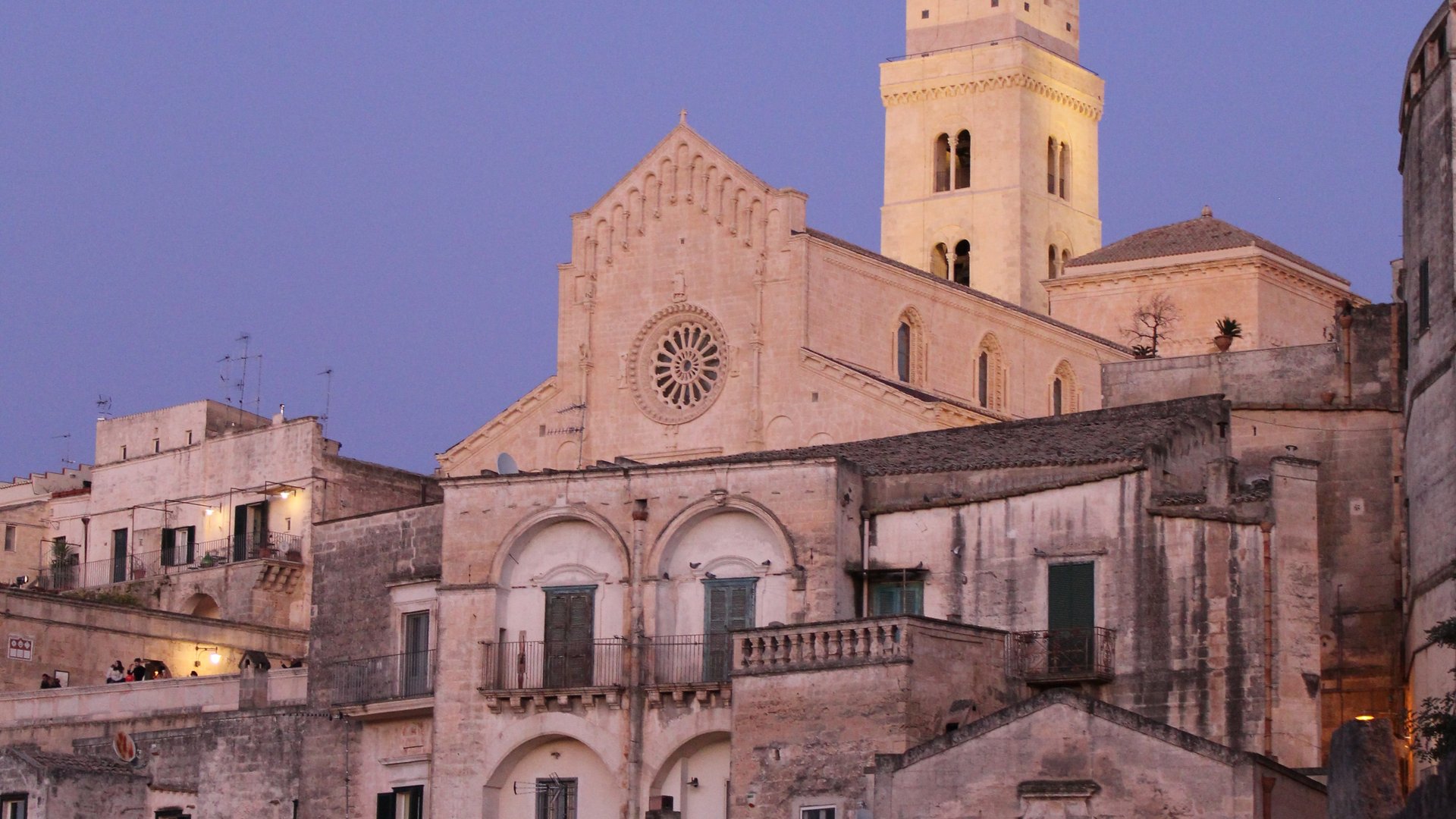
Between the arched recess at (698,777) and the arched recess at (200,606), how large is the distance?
30.1 metres

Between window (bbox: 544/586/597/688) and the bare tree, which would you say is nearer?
→ window (bbox: 544/586/597/688)

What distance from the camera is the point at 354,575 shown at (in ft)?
170

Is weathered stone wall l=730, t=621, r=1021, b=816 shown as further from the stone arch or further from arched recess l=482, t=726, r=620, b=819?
the stone arch

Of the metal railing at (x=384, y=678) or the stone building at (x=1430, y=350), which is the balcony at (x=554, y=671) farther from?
the stone building at (x=1430, y=350)

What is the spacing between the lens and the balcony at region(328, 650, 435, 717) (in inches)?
1939

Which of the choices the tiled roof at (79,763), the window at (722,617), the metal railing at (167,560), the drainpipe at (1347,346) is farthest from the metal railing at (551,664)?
the metal railing at (167,560)

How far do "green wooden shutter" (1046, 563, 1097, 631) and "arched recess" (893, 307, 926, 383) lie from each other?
27758 mm

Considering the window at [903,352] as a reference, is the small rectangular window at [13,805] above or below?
below

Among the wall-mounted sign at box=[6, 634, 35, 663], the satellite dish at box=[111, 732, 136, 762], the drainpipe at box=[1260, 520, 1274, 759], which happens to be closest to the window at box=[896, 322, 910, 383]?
the wall-mounted sign at box=[6, 634, 35, 663]

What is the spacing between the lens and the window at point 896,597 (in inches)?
1779

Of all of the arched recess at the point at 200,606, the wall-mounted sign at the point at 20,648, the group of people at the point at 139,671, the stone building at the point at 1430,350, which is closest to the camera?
the stone building at the point at 1430,350

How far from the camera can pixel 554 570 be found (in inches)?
1890

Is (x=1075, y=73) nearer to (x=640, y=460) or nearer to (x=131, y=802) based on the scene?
(x=640, y=460)

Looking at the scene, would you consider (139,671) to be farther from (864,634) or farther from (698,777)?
(864,634)
